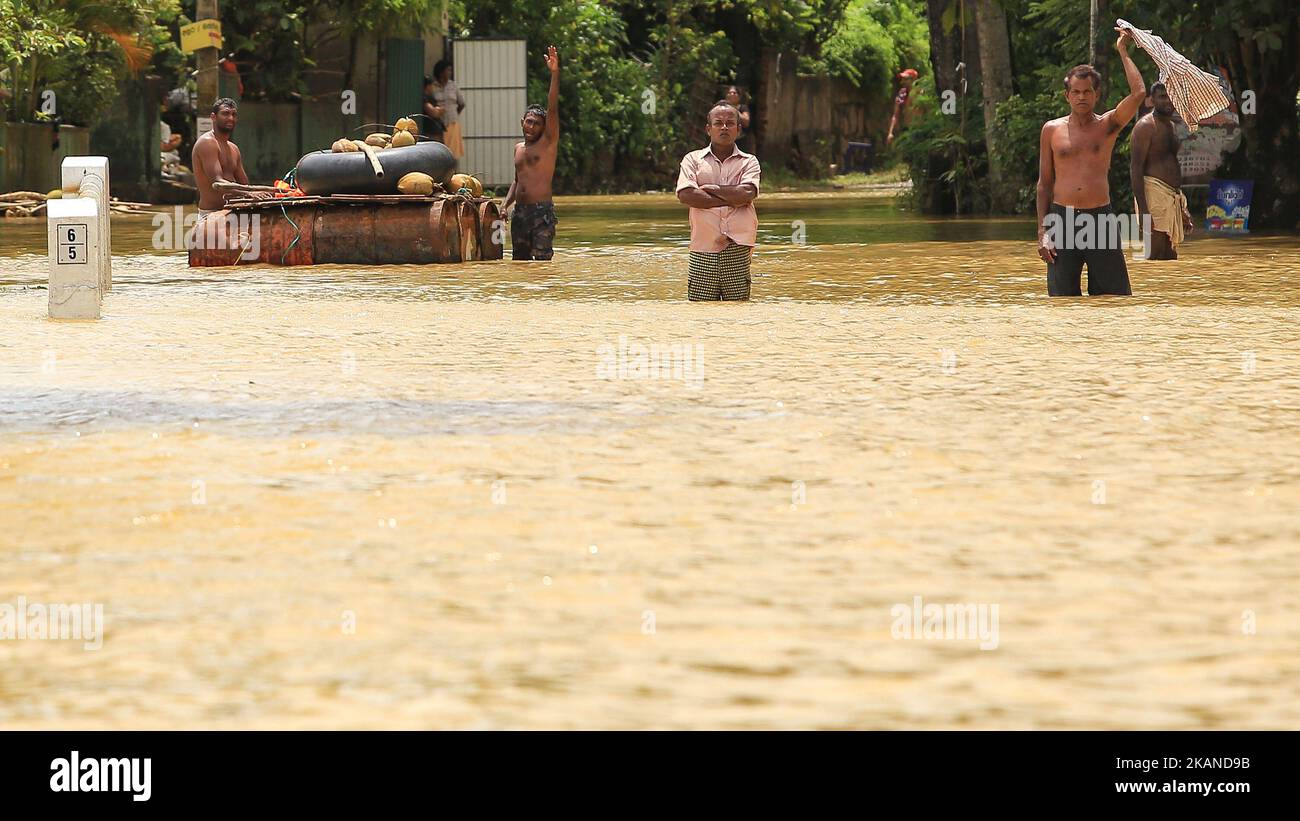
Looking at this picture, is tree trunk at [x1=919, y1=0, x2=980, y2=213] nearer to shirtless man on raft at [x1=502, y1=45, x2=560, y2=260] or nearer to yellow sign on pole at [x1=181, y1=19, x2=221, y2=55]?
yellow sign on pole at [x1=181, y1=19, x2=221, y2=55]

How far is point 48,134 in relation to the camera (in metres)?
26.6

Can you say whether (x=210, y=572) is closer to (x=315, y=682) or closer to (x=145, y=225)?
(x=315, y=682)

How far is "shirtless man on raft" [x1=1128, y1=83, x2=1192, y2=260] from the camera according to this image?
15.5 metres

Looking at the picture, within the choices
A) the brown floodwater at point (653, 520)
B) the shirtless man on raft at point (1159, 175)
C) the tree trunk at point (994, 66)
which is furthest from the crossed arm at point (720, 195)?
the tree trunk at point (994, 66)

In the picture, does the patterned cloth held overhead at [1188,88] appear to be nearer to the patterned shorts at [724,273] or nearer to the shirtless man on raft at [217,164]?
the patterned shorts at [724,273]

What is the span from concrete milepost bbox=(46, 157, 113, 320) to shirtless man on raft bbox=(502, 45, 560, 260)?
4.21m

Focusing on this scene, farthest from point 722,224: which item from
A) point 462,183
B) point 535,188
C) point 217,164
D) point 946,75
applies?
point 946,75

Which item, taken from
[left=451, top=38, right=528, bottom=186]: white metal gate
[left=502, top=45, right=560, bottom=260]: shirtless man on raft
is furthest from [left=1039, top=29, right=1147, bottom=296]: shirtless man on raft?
[left=451, top=38, right=528, bottom=186]: white metal gate

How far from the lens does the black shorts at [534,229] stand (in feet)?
52.6

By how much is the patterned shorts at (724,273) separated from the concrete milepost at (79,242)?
3.57 meters

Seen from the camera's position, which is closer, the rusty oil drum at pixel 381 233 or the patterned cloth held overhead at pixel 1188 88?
the patterned cloth held overhead at pixel 1188 88

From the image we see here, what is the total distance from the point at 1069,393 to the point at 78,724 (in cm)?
481

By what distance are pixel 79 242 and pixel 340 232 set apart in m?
4.95

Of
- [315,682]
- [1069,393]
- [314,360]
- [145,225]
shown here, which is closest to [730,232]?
[314,360]
